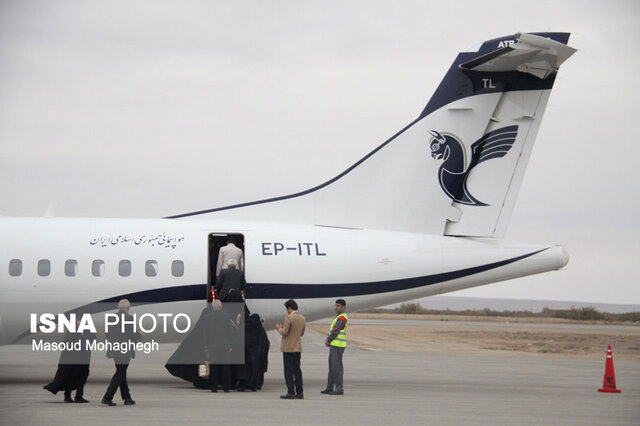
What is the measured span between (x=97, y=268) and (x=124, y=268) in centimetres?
52

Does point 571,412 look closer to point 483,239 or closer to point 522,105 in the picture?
point 483,239

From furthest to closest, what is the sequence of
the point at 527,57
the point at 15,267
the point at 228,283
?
the point at 527,57 < the point at 15,267 < the point at 228,283

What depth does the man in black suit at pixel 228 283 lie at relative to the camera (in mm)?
16953

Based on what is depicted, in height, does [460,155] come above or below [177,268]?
above

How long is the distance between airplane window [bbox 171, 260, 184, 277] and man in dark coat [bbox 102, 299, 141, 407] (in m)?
3.07

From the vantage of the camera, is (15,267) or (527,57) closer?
(15,267)

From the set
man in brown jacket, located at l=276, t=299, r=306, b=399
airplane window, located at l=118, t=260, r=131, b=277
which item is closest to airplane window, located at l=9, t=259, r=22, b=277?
airplane window, located at l=118, t=260, r=131, b=277


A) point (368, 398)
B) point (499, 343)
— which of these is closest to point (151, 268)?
point (368, 398)

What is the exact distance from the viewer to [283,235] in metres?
18.0

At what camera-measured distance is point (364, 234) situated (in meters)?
18.2

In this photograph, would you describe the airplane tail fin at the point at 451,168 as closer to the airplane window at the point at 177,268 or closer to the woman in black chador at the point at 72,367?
the airplane window at the point at 177,268

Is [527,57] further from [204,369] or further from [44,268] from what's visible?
[44,268]

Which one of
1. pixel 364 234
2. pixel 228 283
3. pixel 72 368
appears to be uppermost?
pixel 364 234

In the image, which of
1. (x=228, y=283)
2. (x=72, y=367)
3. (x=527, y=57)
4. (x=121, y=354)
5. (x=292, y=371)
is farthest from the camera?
(x=527, y=57)
